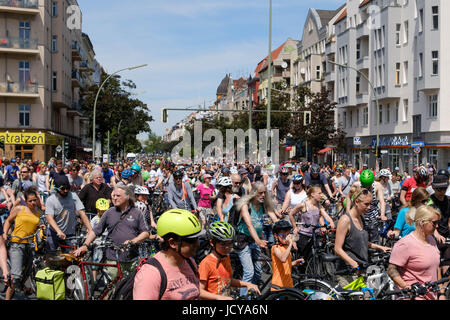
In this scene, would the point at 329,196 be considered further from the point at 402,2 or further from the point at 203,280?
the point at 402,2

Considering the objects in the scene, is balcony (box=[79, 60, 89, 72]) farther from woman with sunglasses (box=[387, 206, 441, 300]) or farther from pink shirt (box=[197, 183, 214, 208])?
woman with sunglasses (box=[387, 206, 441, 300])

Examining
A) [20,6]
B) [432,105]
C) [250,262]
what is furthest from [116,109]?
[250,262]

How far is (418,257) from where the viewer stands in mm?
5602

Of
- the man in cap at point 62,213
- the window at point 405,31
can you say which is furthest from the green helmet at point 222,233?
the window at point 405,31

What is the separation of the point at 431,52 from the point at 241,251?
126ft

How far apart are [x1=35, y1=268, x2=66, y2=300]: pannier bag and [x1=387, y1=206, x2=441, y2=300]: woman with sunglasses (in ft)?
9.59

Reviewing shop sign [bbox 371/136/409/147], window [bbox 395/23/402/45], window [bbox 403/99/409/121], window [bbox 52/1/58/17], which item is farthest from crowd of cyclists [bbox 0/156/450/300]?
window [bbox 52/1/58/17]

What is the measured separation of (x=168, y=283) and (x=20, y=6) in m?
50.8

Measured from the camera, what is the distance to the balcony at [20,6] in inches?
1968

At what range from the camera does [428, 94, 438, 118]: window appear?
43.2m

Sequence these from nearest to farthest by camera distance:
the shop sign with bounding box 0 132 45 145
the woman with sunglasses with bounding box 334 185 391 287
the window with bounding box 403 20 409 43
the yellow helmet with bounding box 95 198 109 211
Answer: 1. the woman with sunglasses with bounding box 334 185 391 287
2. the yellow helmet with bounding box 95 198 109 211
3. the window with bounding box 403 20 409 43
4. the shop sign with bounding box 0 132 45 145
